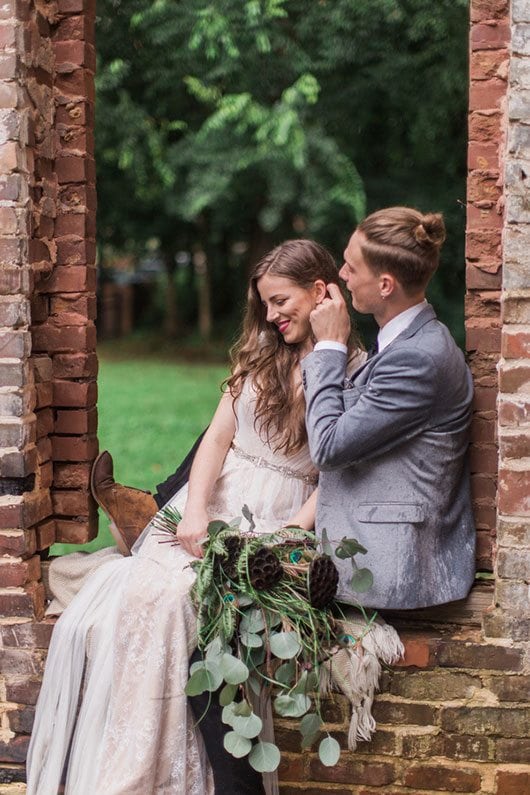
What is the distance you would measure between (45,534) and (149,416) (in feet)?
24.3

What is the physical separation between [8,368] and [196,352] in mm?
14844

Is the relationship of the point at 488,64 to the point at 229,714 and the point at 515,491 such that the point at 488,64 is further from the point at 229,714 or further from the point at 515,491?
the point at 229,714

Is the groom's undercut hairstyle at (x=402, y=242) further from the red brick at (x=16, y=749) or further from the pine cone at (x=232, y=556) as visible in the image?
the red brick at (x=16, y=749)

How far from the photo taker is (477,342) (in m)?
3.06

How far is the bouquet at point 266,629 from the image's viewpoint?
2.78 meters

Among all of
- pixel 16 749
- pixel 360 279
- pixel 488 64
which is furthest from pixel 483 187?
pixel 16 749

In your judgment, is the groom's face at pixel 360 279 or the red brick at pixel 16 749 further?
the red brick at pixel 16 749

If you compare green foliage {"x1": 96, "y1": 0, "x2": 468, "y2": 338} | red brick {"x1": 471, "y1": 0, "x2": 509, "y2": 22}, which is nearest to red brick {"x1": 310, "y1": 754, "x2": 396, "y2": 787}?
red brick {"x1": 471, "y1": 0, "x2": 509, "y2": 22}

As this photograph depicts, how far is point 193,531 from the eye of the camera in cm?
317

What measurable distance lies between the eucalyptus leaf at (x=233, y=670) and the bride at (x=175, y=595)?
0.60 ft

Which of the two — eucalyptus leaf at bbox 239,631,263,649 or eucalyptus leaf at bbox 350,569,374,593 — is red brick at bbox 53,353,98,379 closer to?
eucalyptus leaf at bbox 239,631,263,649

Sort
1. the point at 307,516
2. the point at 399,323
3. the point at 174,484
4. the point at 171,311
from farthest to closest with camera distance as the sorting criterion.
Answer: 1. the point at 171,311
2. the point at 174,484
3. the point at 307,516
4. the point at 399,323

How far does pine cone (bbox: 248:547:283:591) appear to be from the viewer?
2.81m

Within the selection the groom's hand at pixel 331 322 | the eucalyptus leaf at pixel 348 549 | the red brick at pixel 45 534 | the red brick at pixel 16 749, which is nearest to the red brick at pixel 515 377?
the groom's hand at pixel 331 322
